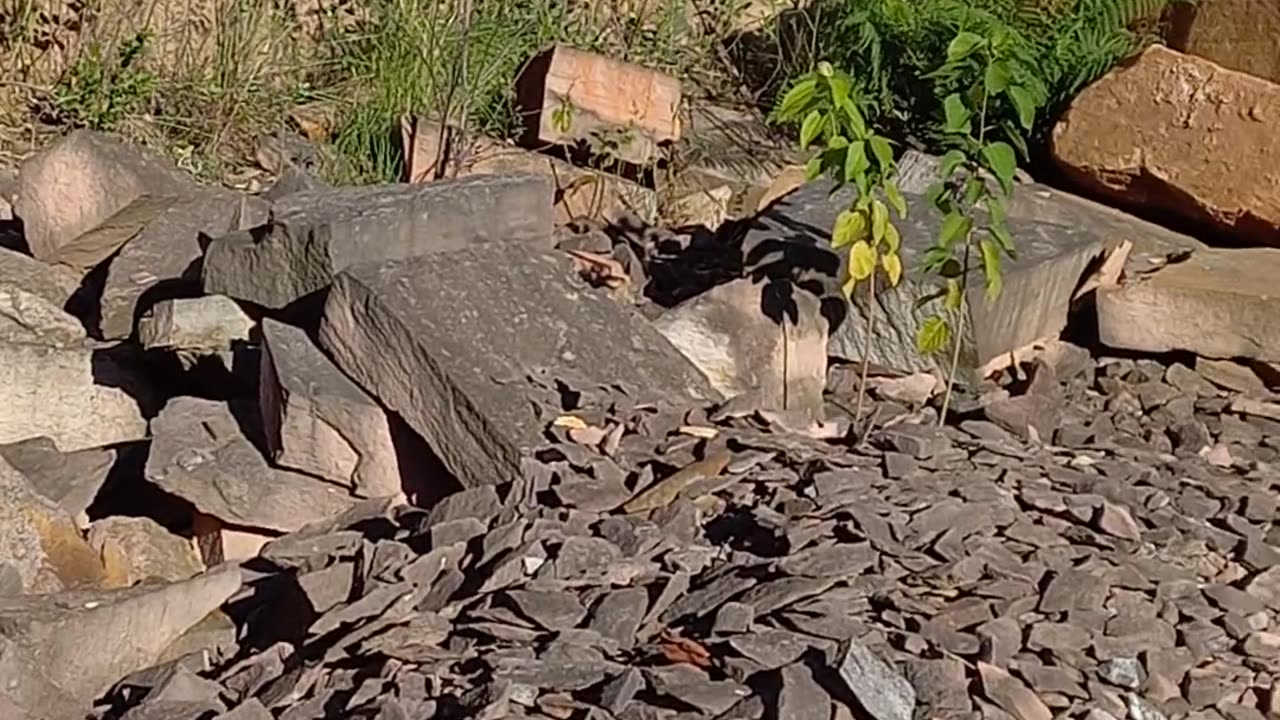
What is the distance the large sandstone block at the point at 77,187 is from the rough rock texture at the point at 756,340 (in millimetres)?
1558

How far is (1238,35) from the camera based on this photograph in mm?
5242

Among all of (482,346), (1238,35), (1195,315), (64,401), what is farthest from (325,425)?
(1238,35)

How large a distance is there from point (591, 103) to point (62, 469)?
206 cm

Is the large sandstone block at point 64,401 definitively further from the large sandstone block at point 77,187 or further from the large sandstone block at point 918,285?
the large sandstone block at point 918,285

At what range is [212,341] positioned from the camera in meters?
4.24

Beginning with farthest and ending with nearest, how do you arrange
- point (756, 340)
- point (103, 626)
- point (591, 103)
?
1. point (591, 103)
2. point (756, 340)
3. point (103, 626)

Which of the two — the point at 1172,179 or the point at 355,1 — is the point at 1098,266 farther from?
the point at 355,1

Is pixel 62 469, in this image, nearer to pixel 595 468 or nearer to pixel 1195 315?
pixel 595 468

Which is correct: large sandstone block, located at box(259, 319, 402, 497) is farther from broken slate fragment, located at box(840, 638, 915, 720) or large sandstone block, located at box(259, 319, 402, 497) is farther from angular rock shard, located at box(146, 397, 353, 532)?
broken slate fragment, located at box(840, 638, 915, 720)

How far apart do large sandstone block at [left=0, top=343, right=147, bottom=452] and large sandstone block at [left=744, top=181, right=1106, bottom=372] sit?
4.86 ft

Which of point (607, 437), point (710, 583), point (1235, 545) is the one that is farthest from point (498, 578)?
point (1235, 545)

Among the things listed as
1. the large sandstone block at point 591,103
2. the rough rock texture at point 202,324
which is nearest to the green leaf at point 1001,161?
the rough rock texture at point 202,324

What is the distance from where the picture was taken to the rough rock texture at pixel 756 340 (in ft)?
13.3

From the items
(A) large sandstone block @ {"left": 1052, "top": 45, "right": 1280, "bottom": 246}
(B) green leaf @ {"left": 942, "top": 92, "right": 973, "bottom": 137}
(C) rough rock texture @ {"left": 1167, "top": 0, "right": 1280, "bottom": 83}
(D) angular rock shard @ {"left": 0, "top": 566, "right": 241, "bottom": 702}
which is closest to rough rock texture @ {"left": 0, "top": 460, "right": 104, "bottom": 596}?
(D) angular rock shard @ {"left": 0, "top": 566, "right": 241, "bottom": 702}
